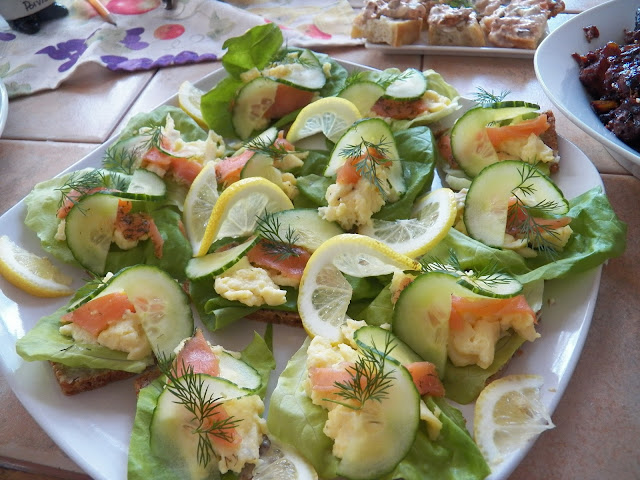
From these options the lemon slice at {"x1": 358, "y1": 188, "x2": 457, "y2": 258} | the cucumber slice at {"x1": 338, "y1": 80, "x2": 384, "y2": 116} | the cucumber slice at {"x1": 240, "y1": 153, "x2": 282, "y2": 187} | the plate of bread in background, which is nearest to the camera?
the lemon slice at {"x1": 358, "y1": 188, "x2": 457, "y2": 258}

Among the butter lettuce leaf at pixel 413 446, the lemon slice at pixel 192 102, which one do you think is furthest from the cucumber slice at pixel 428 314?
the lemon slice at pixel 192 102

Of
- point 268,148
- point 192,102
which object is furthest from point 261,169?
point 192,102

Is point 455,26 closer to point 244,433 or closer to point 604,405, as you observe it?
point 604,405

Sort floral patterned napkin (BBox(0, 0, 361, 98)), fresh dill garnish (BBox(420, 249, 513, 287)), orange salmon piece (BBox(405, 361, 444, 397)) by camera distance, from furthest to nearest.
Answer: floral patterned napkin (BBox(0, 0, 361, 98))
fresh dill garnish (BBox(420, 249, 513, 287))
orange salmon piece (BBox(405, 361, 444, 397))

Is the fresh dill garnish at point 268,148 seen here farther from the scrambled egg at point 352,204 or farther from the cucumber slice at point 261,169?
the scrambled egg at point 352,204

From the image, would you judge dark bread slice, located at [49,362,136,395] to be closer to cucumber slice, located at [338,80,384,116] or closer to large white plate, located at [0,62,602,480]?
large white plate, located at [0,62,602,480]

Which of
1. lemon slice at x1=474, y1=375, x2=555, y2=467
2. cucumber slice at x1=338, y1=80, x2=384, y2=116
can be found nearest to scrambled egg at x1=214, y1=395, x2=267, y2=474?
lemon slice at x1=474, y1=375, x2=555, y2=467
